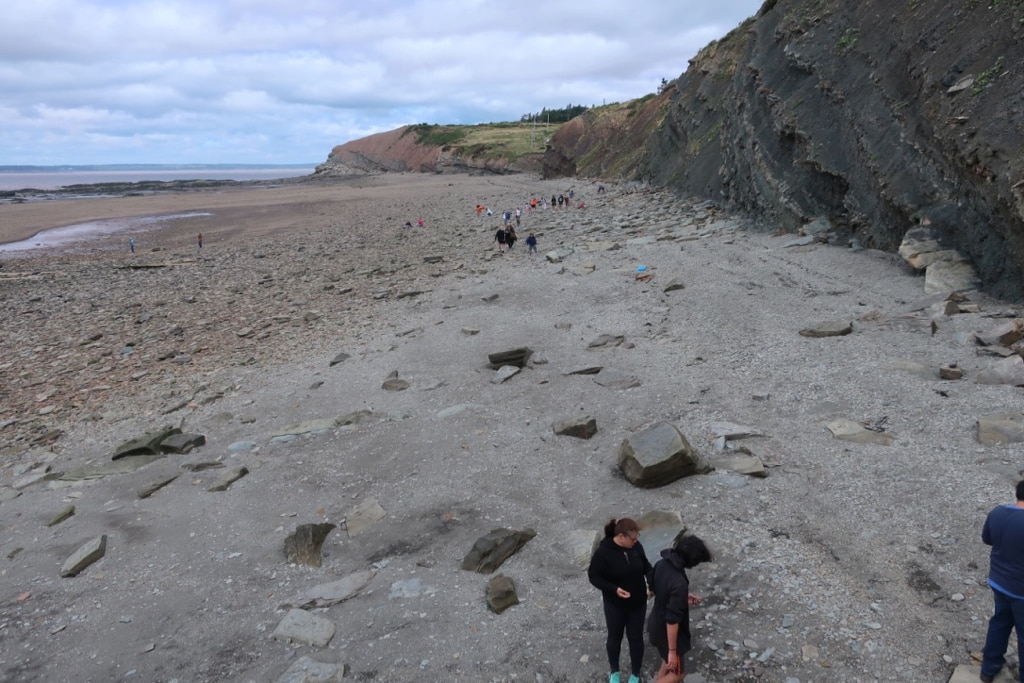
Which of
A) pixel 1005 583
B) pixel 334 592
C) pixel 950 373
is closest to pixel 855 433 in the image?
pixel 950 373

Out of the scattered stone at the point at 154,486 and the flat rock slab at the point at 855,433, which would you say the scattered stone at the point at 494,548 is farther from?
the scattered stone at the point at 154,486

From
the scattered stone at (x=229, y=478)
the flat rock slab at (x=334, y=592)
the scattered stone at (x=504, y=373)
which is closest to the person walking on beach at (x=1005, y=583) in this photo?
the flat rock slab at (x=334, y=592)

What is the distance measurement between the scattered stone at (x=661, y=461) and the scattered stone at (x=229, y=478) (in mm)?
5405

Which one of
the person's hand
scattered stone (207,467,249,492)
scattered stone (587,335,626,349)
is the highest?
scattered stone (587,335,626,349)

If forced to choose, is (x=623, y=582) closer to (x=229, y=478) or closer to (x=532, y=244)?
(x=229, y=478)

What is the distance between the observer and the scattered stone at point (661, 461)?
7.55m

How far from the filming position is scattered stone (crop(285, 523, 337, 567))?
7.20m

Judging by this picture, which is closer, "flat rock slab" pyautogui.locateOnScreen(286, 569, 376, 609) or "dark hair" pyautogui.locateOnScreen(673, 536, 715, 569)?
"dark hair" pyautogui.locateOnScreen(673, 536, 715, 569)

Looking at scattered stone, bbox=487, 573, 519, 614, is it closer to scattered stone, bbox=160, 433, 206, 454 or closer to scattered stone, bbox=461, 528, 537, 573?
Result: scattered stone, bbox=461, 528, 537, 573

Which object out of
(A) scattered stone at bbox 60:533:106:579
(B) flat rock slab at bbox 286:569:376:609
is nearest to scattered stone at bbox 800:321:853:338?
(B) flat rock slab at bbox 286:569:376:609

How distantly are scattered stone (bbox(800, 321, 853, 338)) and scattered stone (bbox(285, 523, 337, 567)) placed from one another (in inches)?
354

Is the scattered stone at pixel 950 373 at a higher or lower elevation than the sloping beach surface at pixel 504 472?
higher

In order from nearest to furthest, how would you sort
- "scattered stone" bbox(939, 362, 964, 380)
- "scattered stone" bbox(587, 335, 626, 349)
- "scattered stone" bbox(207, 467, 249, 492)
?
"scattered stone" bbox(207, 467, 249, 492) < "scattered stone" bbox(939, 362, 964, 380) < "scattered stone" bbox(587, 335, 626, 349)

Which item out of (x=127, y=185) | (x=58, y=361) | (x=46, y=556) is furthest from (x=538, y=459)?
(x=127, y=185)
